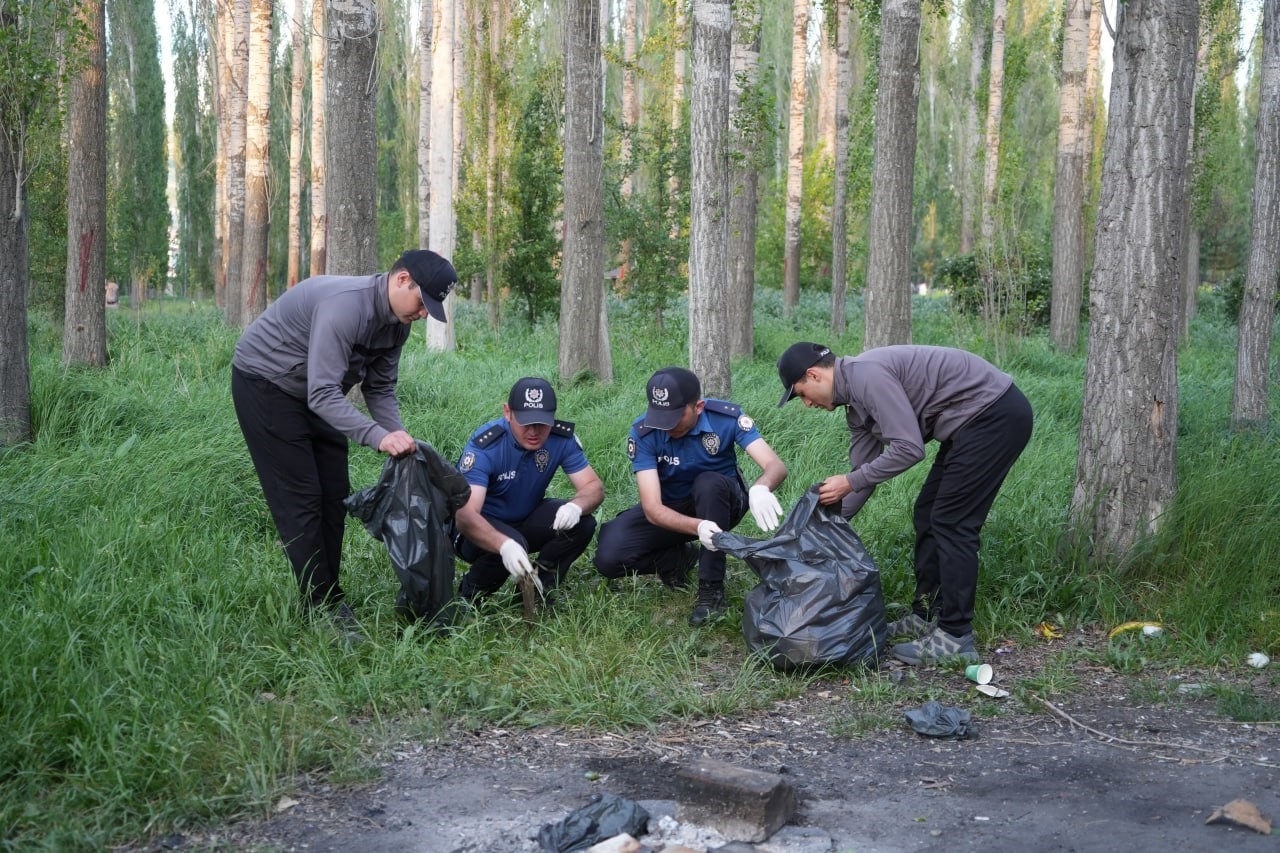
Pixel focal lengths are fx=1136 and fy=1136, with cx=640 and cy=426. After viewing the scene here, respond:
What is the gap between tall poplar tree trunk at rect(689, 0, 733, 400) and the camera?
7672mm

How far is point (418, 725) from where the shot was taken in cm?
396

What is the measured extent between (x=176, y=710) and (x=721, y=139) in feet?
18.3

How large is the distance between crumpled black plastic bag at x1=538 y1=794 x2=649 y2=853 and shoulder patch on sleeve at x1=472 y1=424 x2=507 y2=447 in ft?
7.06

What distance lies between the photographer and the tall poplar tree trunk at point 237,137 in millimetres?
16188

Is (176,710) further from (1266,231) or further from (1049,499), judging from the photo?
(1266,231)

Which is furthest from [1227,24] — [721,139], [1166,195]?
[1166,195]

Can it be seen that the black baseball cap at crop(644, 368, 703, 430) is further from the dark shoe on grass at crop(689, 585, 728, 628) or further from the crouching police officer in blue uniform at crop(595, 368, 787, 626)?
the dark shoe on grass at crop(689, 585, 728, 628)

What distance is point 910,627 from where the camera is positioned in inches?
202

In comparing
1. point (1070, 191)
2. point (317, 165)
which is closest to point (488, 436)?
point (1070, 191)

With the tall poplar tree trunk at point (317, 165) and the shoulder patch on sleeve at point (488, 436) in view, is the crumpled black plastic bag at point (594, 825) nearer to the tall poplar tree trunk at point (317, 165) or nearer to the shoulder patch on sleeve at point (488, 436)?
the shoulder patch on sleeve at point (488, 436)

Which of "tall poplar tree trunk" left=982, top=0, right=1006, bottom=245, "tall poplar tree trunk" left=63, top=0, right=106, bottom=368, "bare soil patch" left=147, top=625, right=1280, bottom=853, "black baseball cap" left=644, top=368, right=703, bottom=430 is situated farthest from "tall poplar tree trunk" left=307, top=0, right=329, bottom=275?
"bare soil patch" left=147, top=625, right=1280, bottom=853

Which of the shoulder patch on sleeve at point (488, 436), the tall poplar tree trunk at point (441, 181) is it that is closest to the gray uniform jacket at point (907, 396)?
the shoulder patch on sleeve at point (488, 436)

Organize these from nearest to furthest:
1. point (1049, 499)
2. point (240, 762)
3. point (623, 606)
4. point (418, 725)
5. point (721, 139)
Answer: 1. point (240, 762)
2. point (418, 725)
3. point (623, 606)
4. point (1049, 499)
5. point (721, 139)

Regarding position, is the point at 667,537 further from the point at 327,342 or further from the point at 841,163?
the point at 841,163
